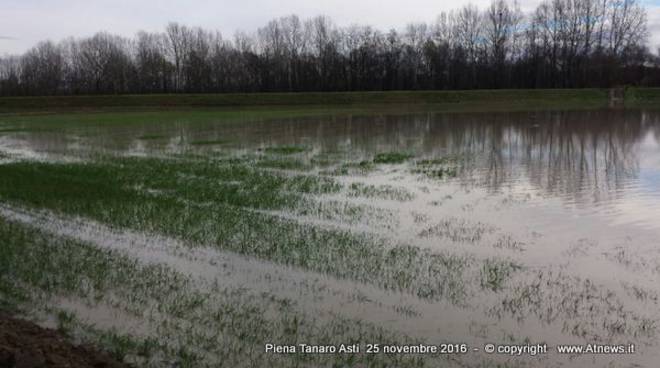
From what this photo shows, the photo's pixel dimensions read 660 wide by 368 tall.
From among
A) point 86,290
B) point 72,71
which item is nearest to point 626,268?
point 86,290

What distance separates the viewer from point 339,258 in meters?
10.0

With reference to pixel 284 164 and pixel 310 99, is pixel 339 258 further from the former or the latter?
pixel 310 99

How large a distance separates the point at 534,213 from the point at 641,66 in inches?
4458

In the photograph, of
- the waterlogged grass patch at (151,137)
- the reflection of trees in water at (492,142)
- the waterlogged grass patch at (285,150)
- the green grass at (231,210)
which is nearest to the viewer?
the green grass at (231,210)

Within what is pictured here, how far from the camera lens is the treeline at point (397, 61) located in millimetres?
112250

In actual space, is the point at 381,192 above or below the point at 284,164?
below

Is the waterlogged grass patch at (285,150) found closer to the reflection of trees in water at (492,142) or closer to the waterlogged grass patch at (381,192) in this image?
the reflection of trees in water at (492,142)

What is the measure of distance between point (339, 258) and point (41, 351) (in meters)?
5.14

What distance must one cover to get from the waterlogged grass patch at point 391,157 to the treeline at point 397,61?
8783 centimetres

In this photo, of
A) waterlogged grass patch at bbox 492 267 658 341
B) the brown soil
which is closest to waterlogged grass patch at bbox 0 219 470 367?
the brown soil

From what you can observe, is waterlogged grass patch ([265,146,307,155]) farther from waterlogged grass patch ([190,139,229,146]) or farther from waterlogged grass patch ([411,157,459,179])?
waterlogged grass patch ([411,157,459,179])

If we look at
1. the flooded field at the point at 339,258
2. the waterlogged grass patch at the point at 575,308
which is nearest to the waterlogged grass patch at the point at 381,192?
the flooded field at the point at 339,258

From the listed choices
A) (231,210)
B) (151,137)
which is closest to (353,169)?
(231,210)

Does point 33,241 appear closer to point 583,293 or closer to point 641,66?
point 583,293
